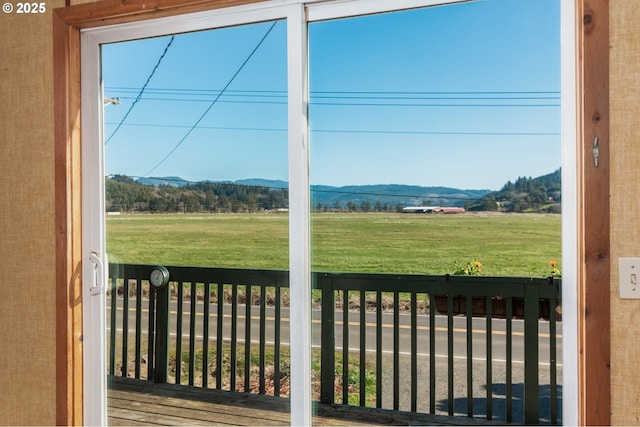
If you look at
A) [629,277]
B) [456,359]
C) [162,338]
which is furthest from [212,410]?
[629,277]

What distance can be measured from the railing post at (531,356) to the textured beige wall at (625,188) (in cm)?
23

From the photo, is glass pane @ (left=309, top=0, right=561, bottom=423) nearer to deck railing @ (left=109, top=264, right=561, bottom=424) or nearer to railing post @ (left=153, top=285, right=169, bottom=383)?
deck railing @ (left=109, top=264, right=561, bottom=424)

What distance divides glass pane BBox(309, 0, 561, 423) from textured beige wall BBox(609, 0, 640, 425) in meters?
0.19

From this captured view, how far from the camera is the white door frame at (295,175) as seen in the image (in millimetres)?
1604

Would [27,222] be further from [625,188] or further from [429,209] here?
[625,188]

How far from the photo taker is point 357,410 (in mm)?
1850

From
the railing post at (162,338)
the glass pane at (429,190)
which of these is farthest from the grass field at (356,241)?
the railing post at (162,338)

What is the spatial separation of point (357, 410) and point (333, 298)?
0.41 meters

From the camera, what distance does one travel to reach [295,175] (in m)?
1.86

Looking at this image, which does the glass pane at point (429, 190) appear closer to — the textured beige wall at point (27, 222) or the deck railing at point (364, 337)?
the deck railing at point (364, 337)

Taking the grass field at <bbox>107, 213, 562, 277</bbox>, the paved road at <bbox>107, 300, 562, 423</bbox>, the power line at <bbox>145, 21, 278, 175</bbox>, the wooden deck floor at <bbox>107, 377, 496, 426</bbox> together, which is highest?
the power line at <bbox>145, 21, 278, 175</bbox>

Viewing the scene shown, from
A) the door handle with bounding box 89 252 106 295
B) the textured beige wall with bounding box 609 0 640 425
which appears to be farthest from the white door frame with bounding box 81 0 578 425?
the textured beige wall with bounding box 609 0 640 425

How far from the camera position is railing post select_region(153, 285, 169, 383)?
2.03m

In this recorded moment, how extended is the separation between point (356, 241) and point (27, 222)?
138 cm
